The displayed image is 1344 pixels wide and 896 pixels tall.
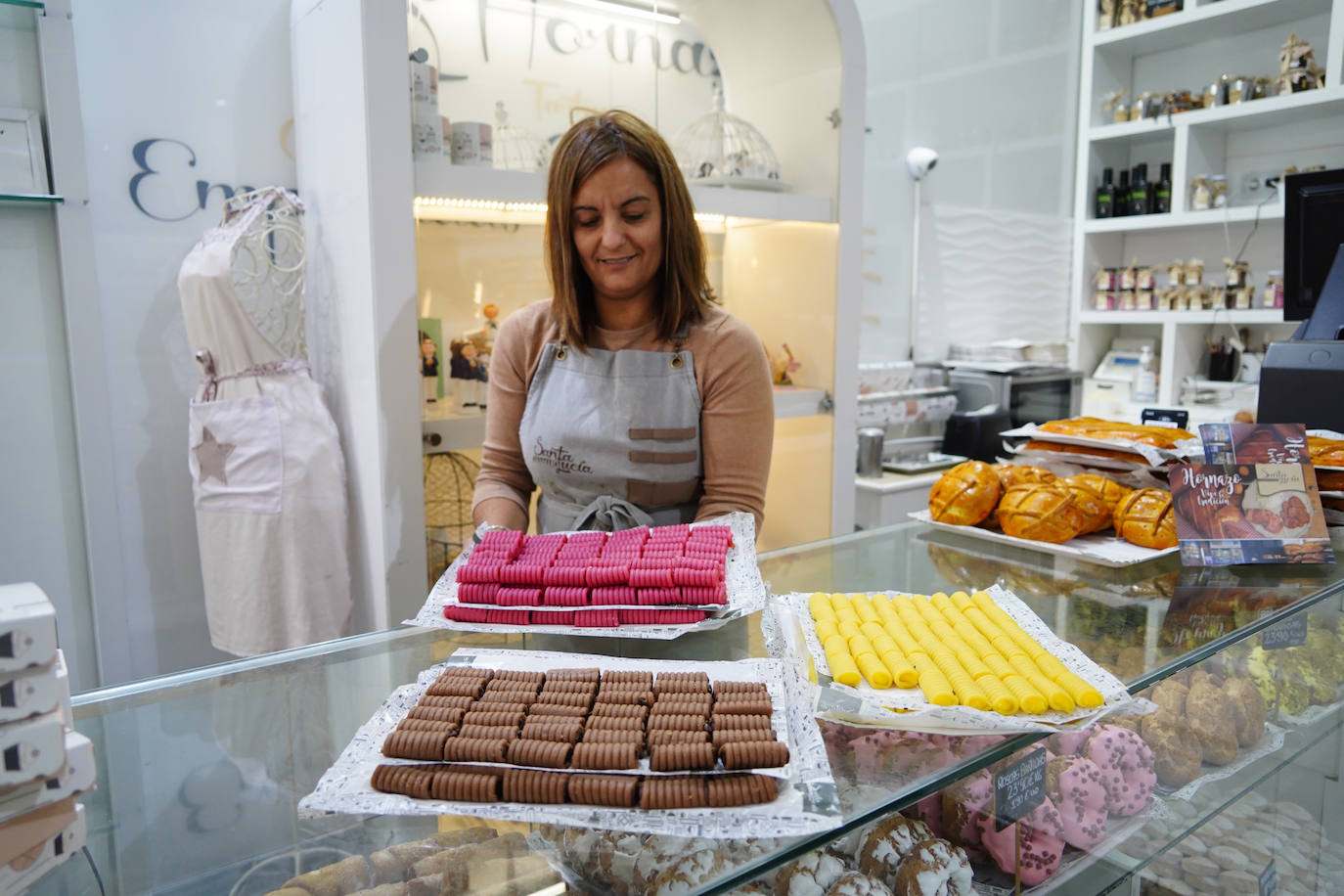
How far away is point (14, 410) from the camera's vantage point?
2.34 m

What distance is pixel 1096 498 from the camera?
4.91 ft

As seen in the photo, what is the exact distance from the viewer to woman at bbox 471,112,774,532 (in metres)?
1.73

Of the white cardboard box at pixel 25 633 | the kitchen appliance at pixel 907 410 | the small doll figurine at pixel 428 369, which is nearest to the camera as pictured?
the white cardboard box at pixel 25 633

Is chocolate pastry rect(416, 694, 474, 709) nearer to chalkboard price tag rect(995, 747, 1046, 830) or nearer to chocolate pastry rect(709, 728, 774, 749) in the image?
chocolate pastry rect(709, 728, 774, 749)

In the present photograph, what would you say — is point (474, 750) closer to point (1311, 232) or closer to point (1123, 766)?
point (1123, 766)

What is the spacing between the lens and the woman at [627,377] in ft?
5.69

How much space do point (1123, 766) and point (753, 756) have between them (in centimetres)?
59

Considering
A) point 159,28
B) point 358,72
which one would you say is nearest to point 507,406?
point 358,72

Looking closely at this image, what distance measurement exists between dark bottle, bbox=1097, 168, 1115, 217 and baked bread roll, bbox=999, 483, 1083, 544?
407 cm

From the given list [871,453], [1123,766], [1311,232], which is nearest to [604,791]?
[1123,766]

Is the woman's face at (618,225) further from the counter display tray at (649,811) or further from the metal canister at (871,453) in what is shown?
the metal canister at (871,453)

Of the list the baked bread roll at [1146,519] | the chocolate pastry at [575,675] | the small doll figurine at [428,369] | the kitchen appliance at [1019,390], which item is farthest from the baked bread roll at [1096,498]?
the kitchen appliance at [1019,390]

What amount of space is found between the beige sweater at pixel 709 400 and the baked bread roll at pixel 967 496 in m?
0.36

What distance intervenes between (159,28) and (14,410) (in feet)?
3.61
